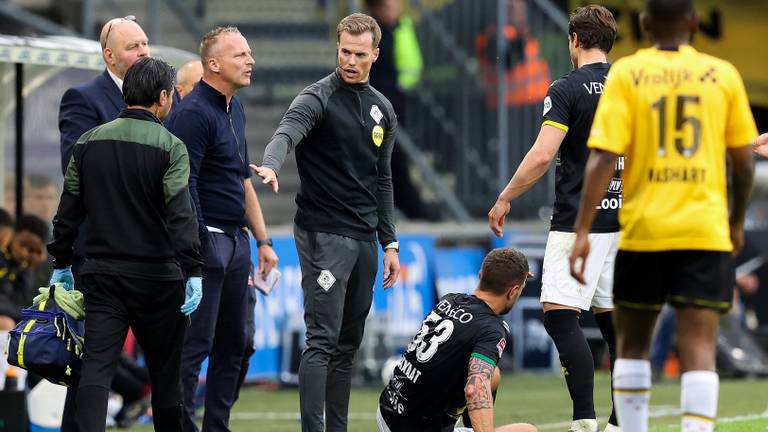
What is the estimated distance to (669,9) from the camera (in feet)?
20.3

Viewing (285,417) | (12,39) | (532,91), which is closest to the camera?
(12,39)

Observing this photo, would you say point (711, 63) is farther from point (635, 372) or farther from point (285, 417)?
point (285, 417)

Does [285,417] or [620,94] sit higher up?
[620,94]

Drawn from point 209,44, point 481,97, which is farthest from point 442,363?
point 481,97

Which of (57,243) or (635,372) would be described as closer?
(635,372)

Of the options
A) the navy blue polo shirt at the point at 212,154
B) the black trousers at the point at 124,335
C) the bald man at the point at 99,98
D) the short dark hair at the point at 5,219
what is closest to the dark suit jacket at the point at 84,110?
the bald man at the point at 99,98

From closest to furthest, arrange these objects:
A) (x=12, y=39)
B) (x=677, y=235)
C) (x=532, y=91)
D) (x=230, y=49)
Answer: (x=677, y=235), (x=230, y=49), (x=12, y=39), (x=532, y=91)

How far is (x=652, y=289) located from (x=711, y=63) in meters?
0.96

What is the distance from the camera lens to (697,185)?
6.15m

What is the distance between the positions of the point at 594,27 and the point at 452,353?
1976 mm

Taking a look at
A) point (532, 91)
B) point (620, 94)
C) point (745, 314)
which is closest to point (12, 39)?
point (620, 94)

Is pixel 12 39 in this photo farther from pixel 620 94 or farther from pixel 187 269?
pixel 620 94

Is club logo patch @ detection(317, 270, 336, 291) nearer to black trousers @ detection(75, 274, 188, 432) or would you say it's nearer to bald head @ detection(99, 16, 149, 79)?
black trousers @ detection(75, 274, 188, 432)

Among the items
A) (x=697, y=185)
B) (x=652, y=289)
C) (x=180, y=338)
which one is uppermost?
(x=697, y=185)
